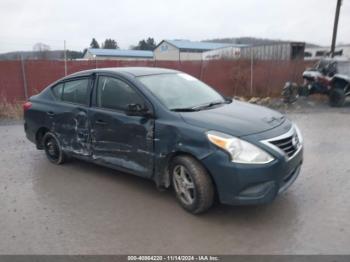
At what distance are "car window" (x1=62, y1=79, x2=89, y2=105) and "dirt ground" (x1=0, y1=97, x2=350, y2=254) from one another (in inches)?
45.4

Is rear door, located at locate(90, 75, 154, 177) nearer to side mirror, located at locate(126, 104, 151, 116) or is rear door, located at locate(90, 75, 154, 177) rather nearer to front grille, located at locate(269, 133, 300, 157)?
side mirror, located at locate(126, 104, 151, 116)

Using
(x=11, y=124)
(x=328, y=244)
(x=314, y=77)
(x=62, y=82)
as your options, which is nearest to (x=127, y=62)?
(x=11, y=124)

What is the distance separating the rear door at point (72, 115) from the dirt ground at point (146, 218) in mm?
508

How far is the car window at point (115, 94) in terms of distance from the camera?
4.44m

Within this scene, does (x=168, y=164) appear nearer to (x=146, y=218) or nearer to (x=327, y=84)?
(x=146, y=218)

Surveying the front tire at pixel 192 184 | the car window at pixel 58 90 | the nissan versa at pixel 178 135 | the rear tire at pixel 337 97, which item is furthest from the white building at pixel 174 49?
the front tire at pixel 192 184

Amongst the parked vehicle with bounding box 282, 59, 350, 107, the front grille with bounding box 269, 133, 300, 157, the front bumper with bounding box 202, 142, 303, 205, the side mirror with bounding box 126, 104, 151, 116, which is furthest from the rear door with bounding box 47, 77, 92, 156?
the parked vehicle with bounding box 282, 59, 350, 107

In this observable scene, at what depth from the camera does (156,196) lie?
4453mm

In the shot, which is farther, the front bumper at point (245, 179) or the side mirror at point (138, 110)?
the side mirror at point (138, 110)

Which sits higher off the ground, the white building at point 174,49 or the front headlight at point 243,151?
the white building at point 174,49

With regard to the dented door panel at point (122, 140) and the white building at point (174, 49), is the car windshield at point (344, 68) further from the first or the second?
the white building at point (174, 49)

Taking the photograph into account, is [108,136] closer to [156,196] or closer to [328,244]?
[156,196]

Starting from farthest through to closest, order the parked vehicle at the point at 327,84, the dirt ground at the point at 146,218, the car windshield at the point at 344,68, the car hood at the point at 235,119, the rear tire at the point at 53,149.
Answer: the car windshield at the point at 344,68
the parked vehicle at the point at 327,84
the rear tire at the point at 53,149
the car hood at the point at 235,119
the dirt ground at the point at 146,218

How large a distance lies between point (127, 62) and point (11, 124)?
241 inches
